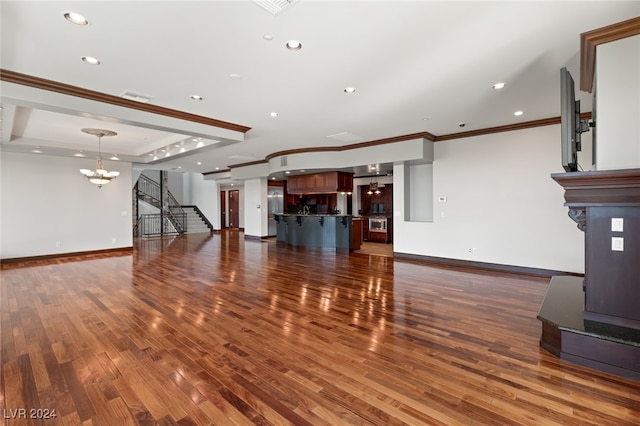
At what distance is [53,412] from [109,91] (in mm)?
3840

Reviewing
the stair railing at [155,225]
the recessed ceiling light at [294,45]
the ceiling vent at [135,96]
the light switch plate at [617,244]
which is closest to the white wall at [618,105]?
the light switch plate at [617,244]

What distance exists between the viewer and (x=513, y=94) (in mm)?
4281

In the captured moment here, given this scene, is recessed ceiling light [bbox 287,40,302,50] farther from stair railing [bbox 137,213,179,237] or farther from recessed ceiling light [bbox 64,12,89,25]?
stair railing [bbox 137,213,179,237]

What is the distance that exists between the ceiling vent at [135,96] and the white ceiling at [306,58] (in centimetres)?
9

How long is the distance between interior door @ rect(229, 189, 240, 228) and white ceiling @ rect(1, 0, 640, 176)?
33.3ft

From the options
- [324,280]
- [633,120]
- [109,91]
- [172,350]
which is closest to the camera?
[633,120]

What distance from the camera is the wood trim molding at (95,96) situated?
3.56m

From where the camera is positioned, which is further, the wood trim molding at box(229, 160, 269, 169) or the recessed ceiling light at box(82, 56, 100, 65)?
the wood trim molding at box(229, 160, 269, 169)

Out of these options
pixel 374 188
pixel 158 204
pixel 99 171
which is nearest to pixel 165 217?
pixel 158 204

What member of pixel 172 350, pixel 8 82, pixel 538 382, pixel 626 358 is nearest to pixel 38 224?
pixel 8 82

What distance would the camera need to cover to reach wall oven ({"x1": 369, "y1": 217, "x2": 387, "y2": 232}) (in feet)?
33.8

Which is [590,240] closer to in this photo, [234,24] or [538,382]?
[538,382]

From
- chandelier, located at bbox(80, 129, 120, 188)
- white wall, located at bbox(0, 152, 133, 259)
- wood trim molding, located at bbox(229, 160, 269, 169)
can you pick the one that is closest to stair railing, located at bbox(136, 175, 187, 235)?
wood trim molding, located at bbox(229, 160, 269, 169)

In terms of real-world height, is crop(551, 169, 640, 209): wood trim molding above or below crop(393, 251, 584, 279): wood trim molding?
above
